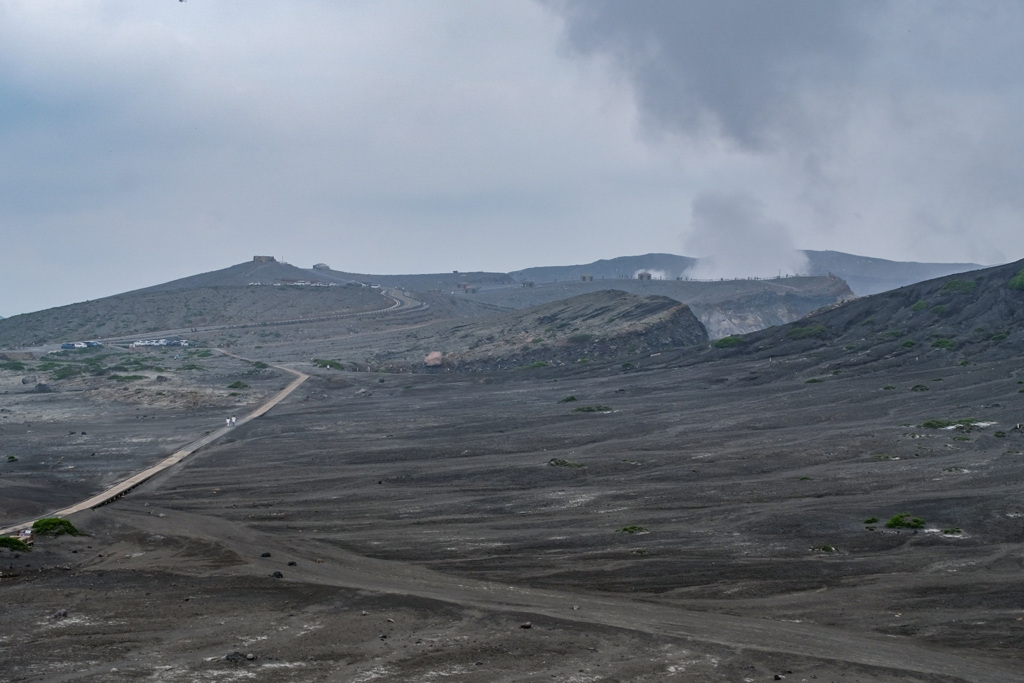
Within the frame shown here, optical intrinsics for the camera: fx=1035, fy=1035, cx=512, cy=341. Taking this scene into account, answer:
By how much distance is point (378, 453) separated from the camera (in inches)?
2055

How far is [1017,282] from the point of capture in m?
87.6

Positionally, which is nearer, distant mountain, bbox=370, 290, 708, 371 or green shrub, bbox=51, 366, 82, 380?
green shrub, bbox=51, 366, 82, 380

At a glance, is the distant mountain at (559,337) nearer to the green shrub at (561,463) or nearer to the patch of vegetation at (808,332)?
the patch of vegetation at (808,332)

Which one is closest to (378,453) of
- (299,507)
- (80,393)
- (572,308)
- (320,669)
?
(299,507)

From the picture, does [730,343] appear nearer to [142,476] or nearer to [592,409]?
[592,409]

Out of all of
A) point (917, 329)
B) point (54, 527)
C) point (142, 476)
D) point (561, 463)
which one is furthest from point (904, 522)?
point (917, 329)

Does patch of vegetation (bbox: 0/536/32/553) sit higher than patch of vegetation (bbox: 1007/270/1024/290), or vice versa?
patch of vegetation (bbox: 1007/270/1024/290)

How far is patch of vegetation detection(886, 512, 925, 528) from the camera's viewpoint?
32.0 metres

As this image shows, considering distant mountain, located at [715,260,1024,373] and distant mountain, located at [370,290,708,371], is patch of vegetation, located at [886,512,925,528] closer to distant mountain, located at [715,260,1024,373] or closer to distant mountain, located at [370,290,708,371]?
distant mountain, located at [715,260,1024,373]

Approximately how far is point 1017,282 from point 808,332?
17546mm

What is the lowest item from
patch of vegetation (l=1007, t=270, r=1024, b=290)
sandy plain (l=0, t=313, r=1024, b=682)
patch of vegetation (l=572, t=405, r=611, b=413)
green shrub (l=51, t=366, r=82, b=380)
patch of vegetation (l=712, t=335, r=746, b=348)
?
sandy plain (l=0, t=313, r=1024, b=682)

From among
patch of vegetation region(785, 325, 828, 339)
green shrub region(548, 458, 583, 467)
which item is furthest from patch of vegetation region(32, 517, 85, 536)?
patch of vegetation region(785, 325, 828, 339)

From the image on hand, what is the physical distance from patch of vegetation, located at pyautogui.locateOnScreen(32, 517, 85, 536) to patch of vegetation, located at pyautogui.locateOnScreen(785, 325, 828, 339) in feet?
229

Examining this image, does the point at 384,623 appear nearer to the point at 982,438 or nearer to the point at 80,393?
the point at 982,438
